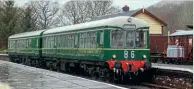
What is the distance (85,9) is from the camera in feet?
287

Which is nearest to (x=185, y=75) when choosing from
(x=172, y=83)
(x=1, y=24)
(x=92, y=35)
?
(x=172, y=83)

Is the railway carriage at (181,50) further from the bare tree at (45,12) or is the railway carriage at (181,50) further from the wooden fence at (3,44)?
the bare tree at (45,12)

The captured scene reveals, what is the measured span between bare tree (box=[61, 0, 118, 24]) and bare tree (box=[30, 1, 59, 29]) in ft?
13.6

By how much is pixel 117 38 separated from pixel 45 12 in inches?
2975

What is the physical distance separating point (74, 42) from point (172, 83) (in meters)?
6.97

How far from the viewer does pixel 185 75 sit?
16.4 metres

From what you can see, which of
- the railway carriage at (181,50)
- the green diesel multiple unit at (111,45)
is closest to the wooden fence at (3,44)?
the railway carriage at (181,50)

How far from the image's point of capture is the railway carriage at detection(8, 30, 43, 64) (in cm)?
3162

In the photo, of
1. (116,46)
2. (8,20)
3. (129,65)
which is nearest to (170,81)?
(129,65)

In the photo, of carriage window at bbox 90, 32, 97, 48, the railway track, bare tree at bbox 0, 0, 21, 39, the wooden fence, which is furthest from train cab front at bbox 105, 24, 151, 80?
the wooden fence

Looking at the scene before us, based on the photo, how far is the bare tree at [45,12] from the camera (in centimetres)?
8959

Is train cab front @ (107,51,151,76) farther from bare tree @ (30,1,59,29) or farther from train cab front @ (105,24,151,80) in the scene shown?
bare tree @ (30,1,59,29)

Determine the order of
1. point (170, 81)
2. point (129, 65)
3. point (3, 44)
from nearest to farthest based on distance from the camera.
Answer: point (170, 81), point (129, 65), point (3, 44)

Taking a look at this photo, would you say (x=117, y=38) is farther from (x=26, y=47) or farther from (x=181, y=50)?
(x=26, y=47)
